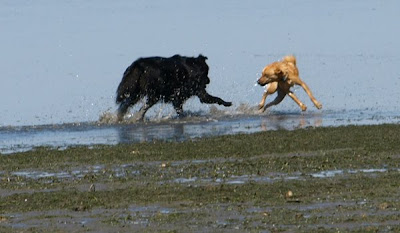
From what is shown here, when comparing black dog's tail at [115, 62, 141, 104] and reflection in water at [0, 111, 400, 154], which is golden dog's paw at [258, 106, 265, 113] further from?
black dog's tail at [115, 62, 141, 104]

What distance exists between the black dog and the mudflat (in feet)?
12.0

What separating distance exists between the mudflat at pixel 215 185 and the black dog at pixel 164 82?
367 cm

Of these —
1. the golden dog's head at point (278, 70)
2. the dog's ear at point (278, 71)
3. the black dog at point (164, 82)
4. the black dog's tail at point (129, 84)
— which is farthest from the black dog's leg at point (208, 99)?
the black dog's tail at point (129, 84)

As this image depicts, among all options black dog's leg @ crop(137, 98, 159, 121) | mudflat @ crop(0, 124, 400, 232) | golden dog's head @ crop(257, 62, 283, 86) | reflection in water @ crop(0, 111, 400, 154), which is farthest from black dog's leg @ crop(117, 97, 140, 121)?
mudflat @ crop(0, 124, 400, 232)

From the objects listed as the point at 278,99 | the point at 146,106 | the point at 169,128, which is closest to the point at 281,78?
the point at 278,99

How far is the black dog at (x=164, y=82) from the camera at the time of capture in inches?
677

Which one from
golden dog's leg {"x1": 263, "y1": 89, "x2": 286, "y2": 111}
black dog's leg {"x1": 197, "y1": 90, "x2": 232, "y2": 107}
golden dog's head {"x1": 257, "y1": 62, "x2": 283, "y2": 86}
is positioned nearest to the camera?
golden dog's leg {"x1": 263, "y1": 89, "x2": 286, "y2": 111}

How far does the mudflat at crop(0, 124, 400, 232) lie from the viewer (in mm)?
8500

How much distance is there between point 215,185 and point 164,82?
770cm

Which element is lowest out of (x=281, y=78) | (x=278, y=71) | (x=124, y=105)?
(x=124, y=105)

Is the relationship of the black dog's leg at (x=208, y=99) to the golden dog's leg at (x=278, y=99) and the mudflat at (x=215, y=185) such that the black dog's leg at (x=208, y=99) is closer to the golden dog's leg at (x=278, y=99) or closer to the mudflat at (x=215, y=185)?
the golden dog's leg at (x=278, y=99)

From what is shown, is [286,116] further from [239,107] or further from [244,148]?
[244,148]

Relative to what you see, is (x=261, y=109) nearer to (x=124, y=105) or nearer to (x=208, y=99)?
(x=208, y=99)

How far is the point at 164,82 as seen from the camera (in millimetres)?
17609
